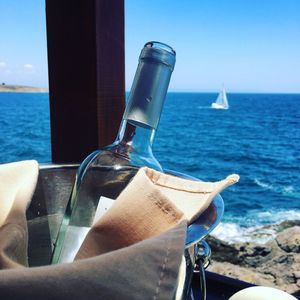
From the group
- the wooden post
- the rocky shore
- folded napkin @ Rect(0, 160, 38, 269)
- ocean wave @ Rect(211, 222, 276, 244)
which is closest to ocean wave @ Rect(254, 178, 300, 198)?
ocean wave @ Rect(211, 222, 276, 244)

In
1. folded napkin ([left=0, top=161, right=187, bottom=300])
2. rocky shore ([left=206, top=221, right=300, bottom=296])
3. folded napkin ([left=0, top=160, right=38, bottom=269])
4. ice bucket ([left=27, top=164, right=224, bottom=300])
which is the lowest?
rocky shore ([left=206, top=221, right=300, bottom=296])

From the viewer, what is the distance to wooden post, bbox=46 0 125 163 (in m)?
0.54

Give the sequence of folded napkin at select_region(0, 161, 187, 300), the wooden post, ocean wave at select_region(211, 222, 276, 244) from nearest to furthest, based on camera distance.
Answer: folded napkin at select_region(0, 161, 187, 300) < the wooden post < ocean wave at select_region(211, 222, 276, 244)

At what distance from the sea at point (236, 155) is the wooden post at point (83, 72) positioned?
4005 mm

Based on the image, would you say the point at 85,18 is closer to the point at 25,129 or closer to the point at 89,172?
the point at 89,172

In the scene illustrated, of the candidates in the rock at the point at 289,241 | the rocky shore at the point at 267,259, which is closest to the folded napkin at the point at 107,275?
the rocky shore at the point at 267,259

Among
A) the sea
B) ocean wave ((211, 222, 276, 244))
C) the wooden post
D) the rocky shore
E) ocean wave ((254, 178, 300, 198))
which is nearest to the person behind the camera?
the wooden post

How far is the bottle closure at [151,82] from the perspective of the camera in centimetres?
33

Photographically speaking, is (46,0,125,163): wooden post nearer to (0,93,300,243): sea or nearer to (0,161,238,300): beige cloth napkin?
(0,161,238,300): beige cloth napkin

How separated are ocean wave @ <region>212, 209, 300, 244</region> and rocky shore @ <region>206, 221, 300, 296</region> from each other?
0.38 metres

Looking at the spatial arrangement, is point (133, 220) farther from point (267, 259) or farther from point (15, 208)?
point (267, 259)

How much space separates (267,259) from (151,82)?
3.78 metres

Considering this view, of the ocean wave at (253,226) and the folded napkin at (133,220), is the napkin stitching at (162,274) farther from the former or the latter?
the ocean wave at (253,226)

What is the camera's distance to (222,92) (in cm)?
2548
